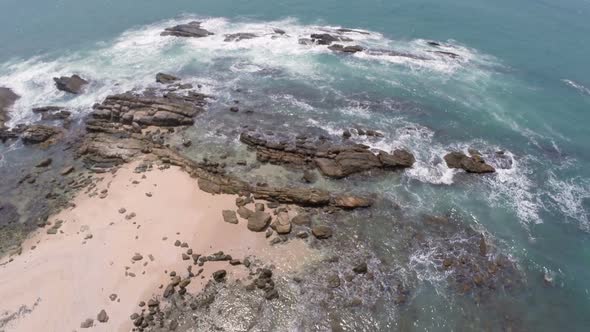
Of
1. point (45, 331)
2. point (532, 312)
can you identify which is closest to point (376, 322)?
point (532, 312)

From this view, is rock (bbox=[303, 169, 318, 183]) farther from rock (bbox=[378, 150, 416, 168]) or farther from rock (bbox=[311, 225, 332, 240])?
rock (bbox=[378, 150, 416, 168])

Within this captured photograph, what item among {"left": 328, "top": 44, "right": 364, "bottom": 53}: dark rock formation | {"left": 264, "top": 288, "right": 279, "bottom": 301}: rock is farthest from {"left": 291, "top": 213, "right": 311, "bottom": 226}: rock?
{"left": 328, "top": 44, "right": 364, "bottom": 53}: dark rock formation

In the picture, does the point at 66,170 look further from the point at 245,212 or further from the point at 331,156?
the point at 331,156

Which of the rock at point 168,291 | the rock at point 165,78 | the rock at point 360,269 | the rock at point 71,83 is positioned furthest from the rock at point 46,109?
the rock at point 360,269

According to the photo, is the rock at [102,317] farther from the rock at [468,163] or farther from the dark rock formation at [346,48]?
the dark rock formation at [346,48]

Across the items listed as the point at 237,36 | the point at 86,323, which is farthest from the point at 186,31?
the point at 86,323

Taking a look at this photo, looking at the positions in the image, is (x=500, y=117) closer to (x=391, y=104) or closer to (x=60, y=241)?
(x=391, y=104)

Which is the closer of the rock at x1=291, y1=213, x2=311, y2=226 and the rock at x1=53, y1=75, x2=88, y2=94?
the rock at x1=291, y1=213, x2=311, y2=226
